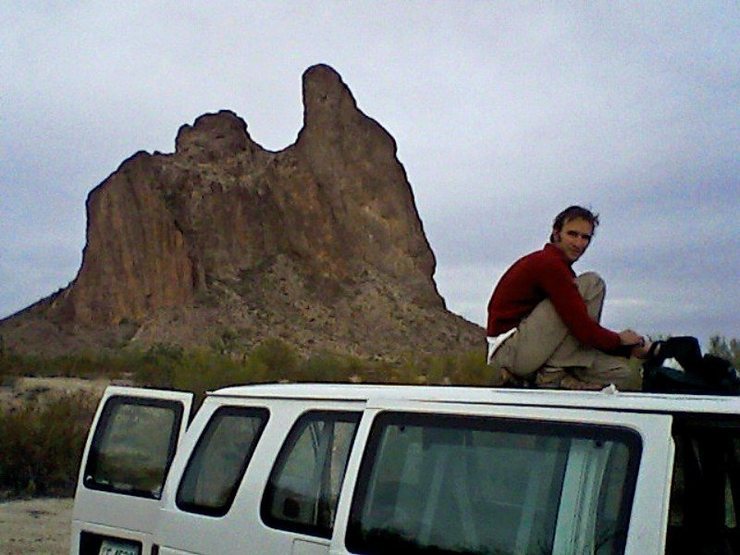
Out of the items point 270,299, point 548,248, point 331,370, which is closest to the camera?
point 548,248

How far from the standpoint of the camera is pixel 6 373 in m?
29.4

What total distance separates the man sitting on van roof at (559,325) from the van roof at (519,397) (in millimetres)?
695

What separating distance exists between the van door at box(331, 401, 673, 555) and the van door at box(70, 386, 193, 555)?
1.74m

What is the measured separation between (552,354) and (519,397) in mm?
1167

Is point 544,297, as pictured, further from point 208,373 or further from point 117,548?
point 208,373

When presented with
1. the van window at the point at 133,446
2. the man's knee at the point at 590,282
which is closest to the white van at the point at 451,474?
the van window at the point at 133,446

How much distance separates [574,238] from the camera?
188 inches

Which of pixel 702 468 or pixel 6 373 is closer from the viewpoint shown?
pixel 702 468

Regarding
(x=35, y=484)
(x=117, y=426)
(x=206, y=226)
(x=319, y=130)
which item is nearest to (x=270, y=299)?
(x=206, y=226)

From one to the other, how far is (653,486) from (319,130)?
7436cm

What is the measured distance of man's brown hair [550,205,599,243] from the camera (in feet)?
15.8

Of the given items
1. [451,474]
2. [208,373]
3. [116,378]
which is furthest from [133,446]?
[116,378]

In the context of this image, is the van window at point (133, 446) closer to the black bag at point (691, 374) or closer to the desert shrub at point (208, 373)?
the black bag at point (691, 374)

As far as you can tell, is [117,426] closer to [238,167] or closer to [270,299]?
[270,299]
